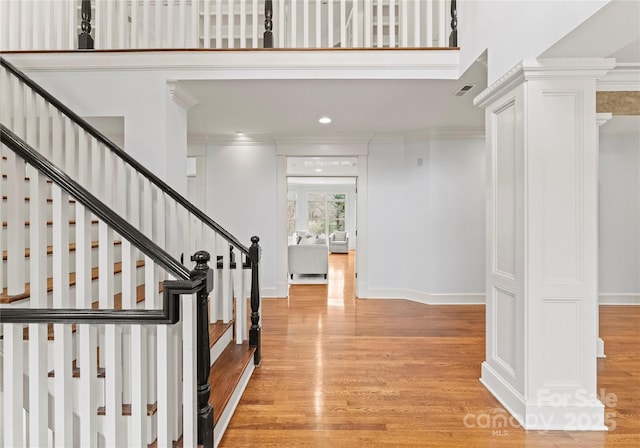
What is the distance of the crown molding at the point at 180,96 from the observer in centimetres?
319

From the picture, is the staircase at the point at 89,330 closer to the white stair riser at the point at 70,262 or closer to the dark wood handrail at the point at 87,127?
the white stair riser at the point at 70,262

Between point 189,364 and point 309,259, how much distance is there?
5.55 meters

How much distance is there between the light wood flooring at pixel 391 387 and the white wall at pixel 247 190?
5.15 feet

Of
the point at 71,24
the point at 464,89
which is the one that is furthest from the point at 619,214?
the point at 71,24

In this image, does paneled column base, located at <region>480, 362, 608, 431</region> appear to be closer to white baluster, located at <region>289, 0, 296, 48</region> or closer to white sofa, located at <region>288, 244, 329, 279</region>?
white baluster, located at <region>289, 0, 296, 48</region>

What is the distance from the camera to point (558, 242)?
2.10 metres

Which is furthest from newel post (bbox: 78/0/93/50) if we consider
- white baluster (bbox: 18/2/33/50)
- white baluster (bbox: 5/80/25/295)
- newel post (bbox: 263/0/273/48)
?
white baluster (bbox: 5/80/25/295)

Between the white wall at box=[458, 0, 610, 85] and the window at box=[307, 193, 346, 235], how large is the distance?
35.8 ft

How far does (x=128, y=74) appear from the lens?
10.2ft

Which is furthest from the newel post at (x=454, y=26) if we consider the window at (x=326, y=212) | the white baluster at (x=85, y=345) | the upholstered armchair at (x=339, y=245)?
the window at (x=326, y=212)

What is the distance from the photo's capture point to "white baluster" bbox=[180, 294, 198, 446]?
149 centimetres

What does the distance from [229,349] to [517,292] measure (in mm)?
2098

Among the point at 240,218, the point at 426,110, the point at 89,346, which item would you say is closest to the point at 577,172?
the point at 426,110

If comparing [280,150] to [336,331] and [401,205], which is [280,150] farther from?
[336,331]
